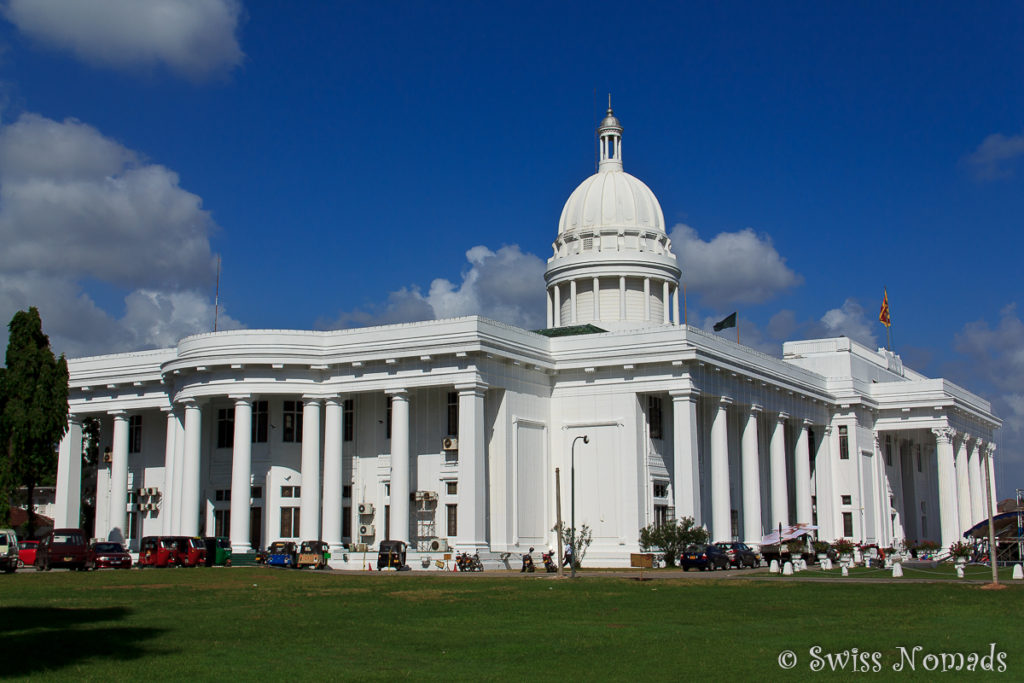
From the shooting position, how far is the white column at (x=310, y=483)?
56188 millimetres

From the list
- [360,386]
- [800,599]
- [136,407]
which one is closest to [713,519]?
[360,386]

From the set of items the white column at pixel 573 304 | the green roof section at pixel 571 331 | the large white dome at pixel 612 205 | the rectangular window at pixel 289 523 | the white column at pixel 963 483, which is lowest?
the rectangular window at pixel 289 523

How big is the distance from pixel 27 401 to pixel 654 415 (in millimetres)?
32200

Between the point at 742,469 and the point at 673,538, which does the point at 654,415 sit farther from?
the point at 673,538

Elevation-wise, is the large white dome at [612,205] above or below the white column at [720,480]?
above

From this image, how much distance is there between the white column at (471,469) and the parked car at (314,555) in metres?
6.27

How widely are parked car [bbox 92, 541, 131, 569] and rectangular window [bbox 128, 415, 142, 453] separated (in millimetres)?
17748

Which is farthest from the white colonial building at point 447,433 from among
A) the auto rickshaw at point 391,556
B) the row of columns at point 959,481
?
the row of columns at point 959,481

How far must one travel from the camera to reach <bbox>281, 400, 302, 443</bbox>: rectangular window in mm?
60312

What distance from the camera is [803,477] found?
69.1 m

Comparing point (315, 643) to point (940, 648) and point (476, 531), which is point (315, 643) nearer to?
point (940, 648)

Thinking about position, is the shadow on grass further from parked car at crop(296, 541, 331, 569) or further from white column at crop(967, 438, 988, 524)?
white column at crop(967, 438, 988, 524)

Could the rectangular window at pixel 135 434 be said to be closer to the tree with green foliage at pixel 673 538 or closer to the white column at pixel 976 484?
the tree with green foliage at pixel 673 538

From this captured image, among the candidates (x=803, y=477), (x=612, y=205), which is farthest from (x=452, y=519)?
(x=612, y=205)
